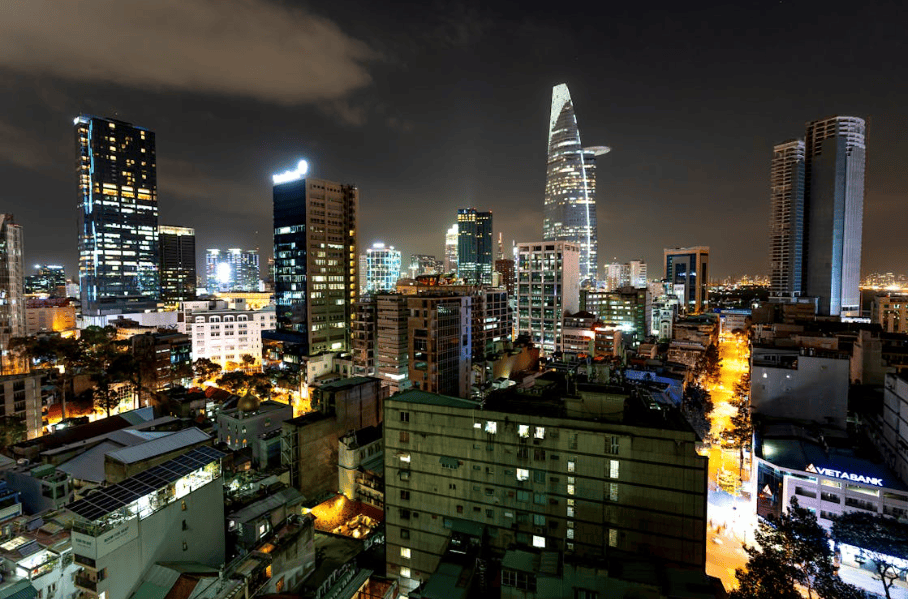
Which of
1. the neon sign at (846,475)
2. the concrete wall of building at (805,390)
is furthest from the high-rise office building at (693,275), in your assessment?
the neon sign at (846,475)

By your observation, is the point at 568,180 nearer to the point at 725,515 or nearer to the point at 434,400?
the point at 725,515

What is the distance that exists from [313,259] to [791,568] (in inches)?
3278

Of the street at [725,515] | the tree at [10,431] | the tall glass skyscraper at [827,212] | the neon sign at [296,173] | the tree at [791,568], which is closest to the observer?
the tree at [791,568]

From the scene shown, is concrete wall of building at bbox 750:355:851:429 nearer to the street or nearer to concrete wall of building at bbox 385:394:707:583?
the street

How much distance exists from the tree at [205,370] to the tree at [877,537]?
7989 centimetres

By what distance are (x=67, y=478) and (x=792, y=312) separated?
123575mm

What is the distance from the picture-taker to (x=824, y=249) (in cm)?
12750

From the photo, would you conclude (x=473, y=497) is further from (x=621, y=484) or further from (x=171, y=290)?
(x=171, y=290)

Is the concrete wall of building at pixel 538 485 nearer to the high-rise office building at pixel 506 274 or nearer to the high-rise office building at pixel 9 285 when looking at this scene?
the high-rise office building at pixel 9 285

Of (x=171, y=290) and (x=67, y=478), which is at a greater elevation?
(x=171, y=290)

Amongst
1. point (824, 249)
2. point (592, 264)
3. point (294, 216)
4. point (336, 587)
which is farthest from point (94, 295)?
point (824, 249)

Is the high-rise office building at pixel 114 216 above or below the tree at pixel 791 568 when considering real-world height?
above

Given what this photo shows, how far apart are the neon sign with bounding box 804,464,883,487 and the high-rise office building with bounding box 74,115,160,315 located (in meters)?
165

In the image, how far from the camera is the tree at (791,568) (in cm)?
2056
